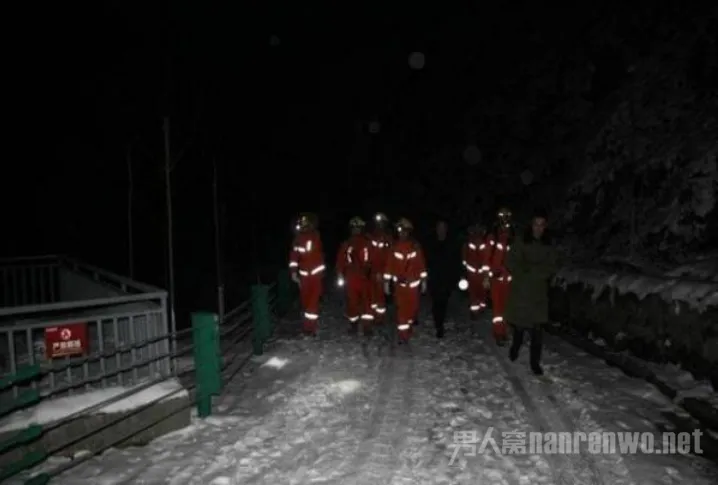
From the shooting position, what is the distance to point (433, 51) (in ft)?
117

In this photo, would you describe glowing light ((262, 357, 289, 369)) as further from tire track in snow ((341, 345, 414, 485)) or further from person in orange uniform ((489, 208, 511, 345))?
person in orange uniform ((489, 208, 511, 345))

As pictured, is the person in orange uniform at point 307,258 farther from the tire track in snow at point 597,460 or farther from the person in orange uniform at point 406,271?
the tire track in snow at point 597,460

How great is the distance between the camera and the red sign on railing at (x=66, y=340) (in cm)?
585

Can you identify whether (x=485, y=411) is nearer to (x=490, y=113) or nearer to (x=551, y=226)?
(x=551, y=226)

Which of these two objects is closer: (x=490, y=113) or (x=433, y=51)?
(x=490, y=113)

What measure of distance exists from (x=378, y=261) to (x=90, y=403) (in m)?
6.25

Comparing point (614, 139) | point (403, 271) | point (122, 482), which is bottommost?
point (122, 482)

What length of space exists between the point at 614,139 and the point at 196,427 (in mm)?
12912

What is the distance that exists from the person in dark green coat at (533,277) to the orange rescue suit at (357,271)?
133 inches

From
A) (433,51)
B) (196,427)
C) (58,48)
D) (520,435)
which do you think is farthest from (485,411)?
(433,51)

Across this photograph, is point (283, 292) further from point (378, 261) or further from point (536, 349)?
point (536, 349)

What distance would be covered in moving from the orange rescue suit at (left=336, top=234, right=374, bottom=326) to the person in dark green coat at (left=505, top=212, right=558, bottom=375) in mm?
3370

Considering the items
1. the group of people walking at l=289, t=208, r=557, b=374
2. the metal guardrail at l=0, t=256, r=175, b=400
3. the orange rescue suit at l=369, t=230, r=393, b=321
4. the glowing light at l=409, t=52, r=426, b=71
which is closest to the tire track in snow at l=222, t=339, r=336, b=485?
the metal guardrail at l=0, t=256, r=175, b=400

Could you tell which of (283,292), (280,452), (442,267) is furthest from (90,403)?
(283,292)
